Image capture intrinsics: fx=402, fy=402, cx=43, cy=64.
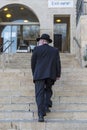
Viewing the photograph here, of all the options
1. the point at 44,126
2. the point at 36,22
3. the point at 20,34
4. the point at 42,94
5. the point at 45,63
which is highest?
the point at 36,22

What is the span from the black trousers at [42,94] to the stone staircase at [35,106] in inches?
10.6

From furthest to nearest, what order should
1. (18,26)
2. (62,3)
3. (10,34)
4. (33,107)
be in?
(10,34), (18,26), (62,3), (33,107)

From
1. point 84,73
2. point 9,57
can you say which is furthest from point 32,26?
point 84,73

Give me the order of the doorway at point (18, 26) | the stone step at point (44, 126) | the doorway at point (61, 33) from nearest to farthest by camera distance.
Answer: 1. the stone step at point (44, 126)
2. the doorway at point (18, 26)
3. the doorway at point (61, 33)

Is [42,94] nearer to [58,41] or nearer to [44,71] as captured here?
[44,71]

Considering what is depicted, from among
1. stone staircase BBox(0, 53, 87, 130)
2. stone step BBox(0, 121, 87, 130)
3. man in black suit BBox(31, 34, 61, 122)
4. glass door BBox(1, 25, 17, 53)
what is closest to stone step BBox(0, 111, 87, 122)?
stone staircase BBox(0, 53, 87, 130)

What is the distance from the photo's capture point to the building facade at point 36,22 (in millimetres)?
26172

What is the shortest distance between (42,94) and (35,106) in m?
1.00

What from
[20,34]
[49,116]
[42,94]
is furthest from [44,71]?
[20,34]

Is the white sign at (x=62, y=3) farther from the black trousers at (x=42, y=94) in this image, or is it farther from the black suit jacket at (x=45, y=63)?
the black trousers at (x=42, y=94)

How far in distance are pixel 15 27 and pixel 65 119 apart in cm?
2266

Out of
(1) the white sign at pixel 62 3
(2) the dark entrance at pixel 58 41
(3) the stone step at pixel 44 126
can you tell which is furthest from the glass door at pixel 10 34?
(3) the stone step at pixel 44 126

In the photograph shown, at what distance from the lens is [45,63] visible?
27.4 ft

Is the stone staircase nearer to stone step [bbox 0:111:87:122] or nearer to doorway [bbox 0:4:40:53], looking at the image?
stone step [bbox 0:111:87:122]
